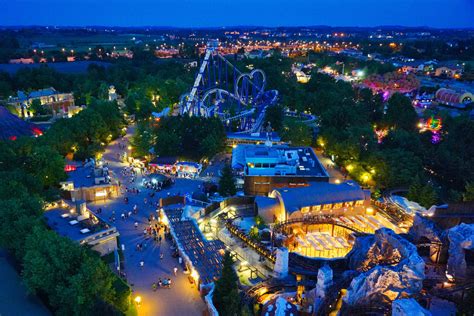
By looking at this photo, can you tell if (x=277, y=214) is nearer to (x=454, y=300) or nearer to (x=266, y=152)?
(x=266, y=152)

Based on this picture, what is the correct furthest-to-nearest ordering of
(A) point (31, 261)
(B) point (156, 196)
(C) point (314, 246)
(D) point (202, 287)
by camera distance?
(B) point (156, 196)
(C) point (314, 246)
(D) point (202, 287)
(A) point (31, 261)

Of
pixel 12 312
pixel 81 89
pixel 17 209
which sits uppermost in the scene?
pixel 81 89

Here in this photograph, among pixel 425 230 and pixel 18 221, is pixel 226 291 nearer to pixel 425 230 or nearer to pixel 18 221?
pixel 18 221

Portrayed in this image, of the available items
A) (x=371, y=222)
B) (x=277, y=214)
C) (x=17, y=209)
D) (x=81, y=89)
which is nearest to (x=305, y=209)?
(x=277, y=214)

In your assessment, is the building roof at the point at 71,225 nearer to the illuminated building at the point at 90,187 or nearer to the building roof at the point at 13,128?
the illuminated building at the point at 90,187

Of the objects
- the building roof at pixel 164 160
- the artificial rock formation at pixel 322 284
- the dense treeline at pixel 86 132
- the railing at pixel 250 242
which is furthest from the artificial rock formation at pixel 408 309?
the dense treeline at pixel 86 132

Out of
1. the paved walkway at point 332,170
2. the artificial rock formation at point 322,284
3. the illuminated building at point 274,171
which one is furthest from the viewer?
the paved walkway at point 332,170

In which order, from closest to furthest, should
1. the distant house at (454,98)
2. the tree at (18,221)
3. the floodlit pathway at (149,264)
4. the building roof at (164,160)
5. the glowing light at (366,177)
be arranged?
1. the floodlit pathway at (149,264)
2. the tree at (18,221)
3. the glowing light at (366,177)
4. the building roof at (164,160)
5. the distant house at (454,98)
